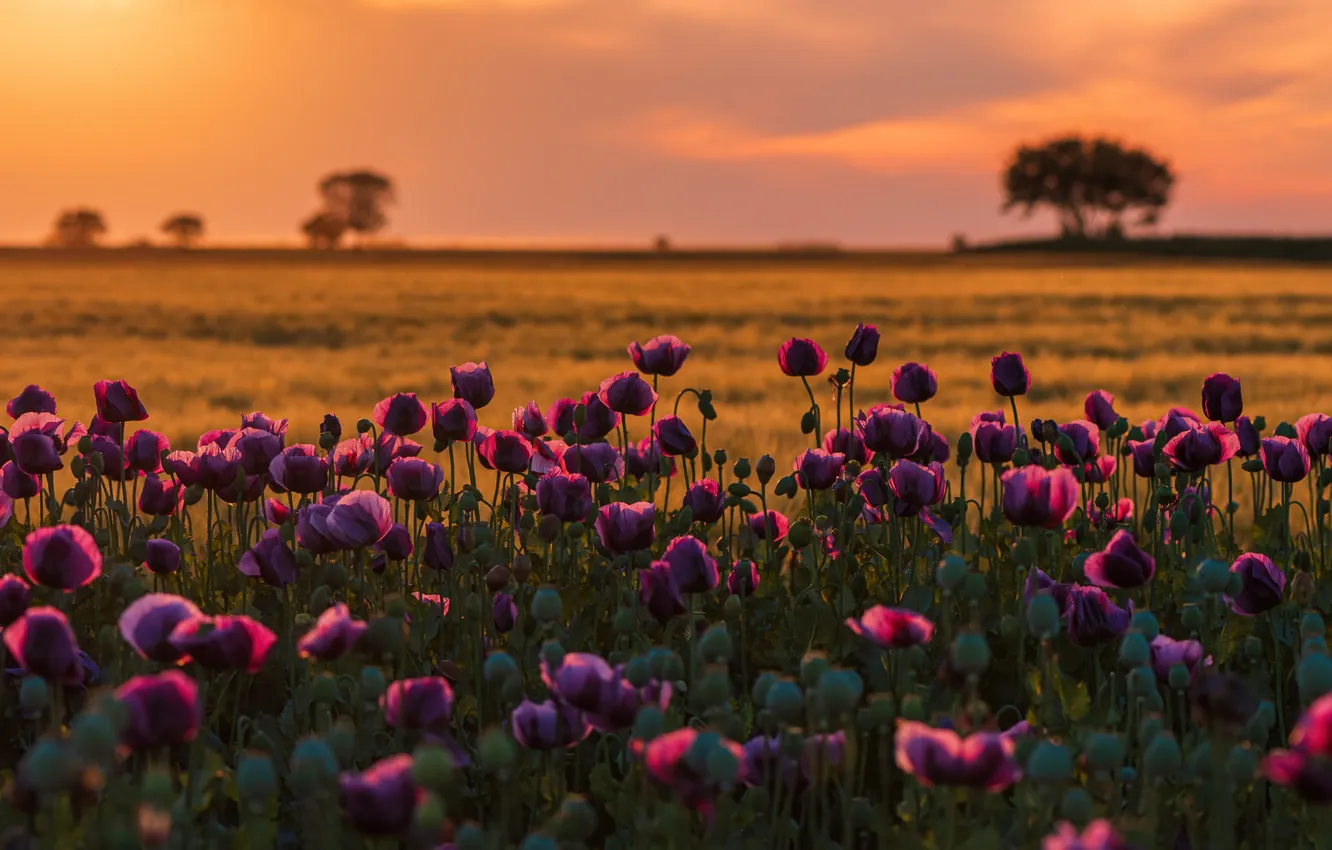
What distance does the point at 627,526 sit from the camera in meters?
2.51

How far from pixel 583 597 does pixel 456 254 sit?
4726 centimetres

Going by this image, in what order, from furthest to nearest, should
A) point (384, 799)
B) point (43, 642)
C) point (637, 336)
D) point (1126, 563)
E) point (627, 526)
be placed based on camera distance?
point (637, 336), point (627, 526), point (1126, 563), point (43, 642), point (384, 799)

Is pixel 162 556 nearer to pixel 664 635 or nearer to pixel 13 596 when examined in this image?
pixel 13 596

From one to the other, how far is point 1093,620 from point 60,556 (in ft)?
5.14

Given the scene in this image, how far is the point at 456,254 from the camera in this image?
49.4 m

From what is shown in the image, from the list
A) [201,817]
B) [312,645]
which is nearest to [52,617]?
[312,645]

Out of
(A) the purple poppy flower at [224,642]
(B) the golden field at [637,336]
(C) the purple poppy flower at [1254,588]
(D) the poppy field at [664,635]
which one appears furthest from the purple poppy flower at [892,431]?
(B) the golden field at [637,336]

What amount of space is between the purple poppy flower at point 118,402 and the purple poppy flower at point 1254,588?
231cm

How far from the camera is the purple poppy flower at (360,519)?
2354 millimetres

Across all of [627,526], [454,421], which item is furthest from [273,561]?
[627,526]

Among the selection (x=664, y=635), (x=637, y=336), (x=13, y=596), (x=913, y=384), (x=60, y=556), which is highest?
(x=913, y=384)

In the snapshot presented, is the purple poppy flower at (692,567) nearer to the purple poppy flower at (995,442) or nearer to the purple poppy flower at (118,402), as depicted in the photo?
the purple poppy flower at (995,442)

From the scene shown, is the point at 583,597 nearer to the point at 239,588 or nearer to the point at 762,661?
the point at 762,661

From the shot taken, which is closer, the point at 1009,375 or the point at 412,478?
the point at 412,478
